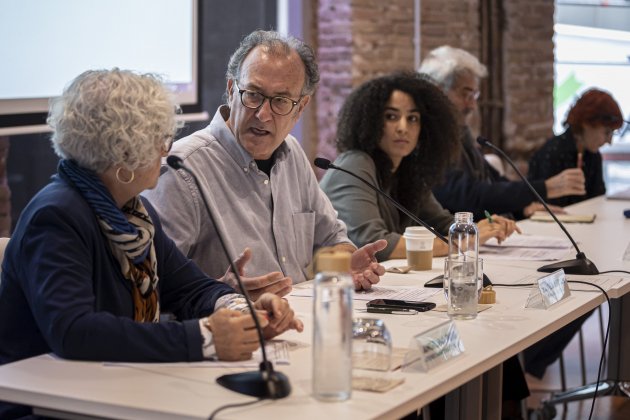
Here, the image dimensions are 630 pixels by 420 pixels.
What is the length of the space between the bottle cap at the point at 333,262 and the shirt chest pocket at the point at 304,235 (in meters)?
1.39

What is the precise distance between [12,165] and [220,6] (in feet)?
6.28

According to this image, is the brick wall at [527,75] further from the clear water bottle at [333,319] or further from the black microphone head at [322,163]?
the clear water bottle at [333,319]

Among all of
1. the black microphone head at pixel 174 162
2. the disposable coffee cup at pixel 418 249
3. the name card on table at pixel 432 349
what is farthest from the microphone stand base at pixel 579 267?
the black microphone head at pixel 174 162

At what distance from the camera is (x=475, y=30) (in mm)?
6707

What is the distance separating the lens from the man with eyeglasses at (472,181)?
181 inches

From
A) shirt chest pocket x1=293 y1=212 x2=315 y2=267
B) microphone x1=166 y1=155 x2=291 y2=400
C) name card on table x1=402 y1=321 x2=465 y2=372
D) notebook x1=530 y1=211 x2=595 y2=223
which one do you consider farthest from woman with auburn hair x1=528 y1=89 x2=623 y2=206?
microphone x1=166 y1=155 x2=291 y2=400

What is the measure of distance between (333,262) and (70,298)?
A: 0.55 meters

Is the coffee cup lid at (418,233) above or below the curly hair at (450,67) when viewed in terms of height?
below

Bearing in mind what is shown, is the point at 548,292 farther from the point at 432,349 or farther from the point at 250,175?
the point at 250,175

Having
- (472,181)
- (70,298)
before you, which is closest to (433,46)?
(472,181)

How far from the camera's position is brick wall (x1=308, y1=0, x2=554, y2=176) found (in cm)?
580

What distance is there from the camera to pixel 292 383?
1.76 meters

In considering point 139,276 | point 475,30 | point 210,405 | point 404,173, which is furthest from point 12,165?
point 475,30

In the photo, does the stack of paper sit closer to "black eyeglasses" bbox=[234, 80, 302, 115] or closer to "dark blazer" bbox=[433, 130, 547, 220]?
"dark blazer" bbox=[433, 130, 547, 220]
